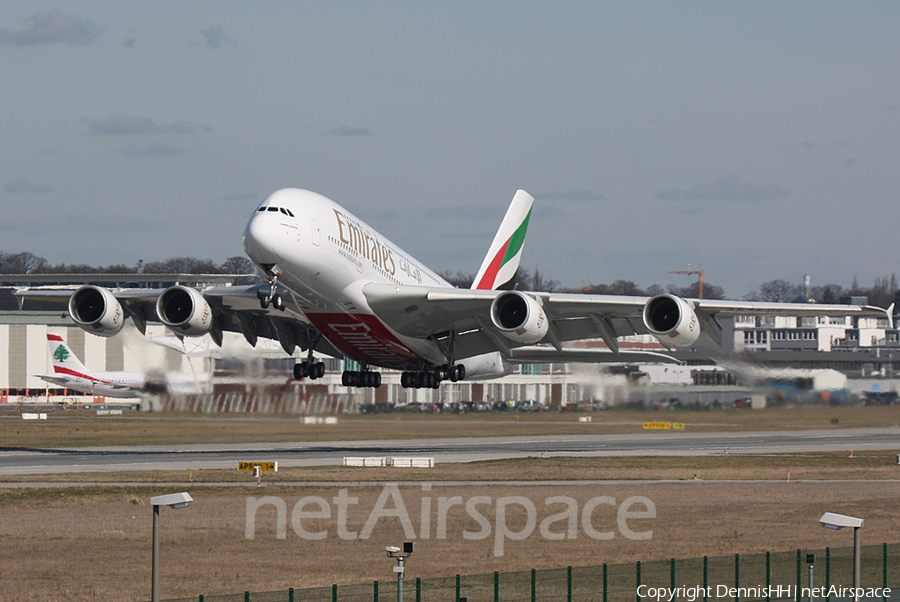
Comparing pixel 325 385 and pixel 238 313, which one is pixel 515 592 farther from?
pixel 325 385

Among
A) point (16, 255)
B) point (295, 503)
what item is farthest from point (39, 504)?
point (16, 255)

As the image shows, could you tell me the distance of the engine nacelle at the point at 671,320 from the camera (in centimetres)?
3896

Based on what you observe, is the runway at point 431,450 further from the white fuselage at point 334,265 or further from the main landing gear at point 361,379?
the white fuselage at point 334,265

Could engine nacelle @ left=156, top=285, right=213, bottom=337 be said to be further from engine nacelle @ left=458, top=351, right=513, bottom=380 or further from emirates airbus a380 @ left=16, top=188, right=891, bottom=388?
engine nacelle @ left=458, top=351, right=513, bottom=380

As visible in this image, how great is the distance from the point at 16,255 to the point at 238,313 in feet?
544

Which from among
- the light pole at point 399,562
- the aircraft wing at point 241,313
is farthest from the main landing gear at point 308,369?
the light pole at point 399,562

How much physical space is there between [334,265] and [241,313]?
1139cm

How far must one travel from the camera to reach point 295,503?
116 feet

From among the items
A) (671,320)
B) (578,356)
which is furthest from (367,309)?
(578,356)

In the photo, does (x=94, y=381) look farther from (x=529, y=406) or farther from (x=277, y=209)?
(x=277, y=209)

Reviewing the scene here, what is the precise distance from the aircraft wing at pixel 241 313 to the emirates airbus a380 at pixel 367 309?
6cm

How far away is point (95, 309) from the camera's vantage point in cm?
4328

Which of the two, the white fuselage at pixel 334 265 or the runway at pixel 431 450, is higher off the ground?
the white fuselage at pixel 334 265

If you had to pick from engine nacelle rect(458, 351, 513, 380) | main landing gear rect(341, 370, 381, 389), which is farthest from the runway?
engine nacelle rect(458, 351, 513, 380)
